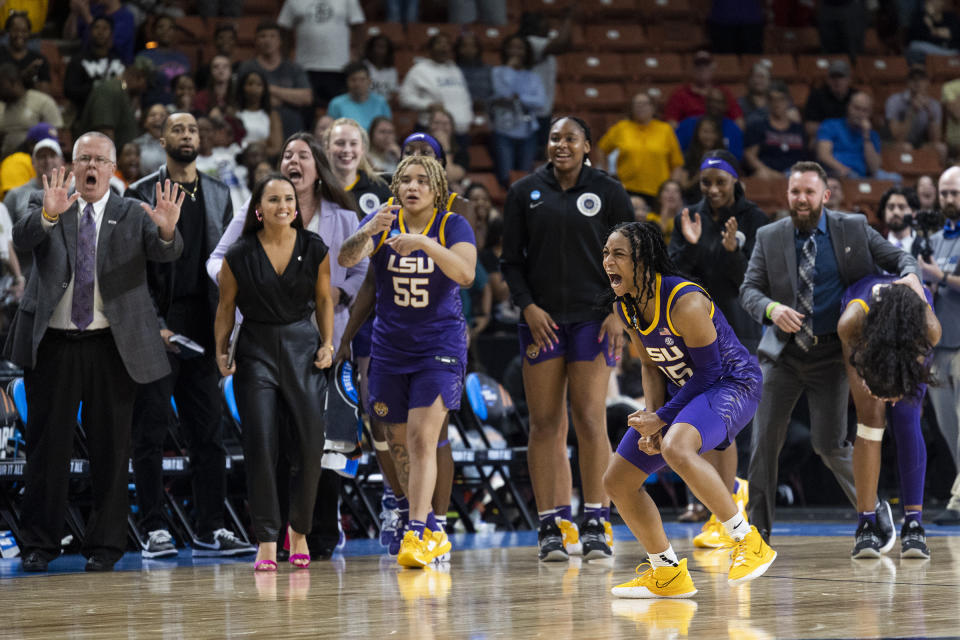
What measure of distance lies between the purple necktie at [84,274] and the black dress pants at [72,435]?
0.09 metres

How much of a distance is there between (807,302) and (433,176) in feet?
6.45

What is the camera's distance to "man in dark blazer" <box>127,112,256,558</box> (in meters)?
6.94

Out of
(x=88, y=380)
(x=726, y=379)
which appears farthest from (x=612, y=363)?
(x=88, y=380)

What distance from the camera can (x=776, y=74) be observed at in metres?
15.2

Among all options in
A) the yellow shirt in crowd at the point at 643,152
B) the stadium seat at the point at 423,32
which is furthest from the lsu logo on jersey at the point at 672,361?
the stadium seat at the point at 423,32

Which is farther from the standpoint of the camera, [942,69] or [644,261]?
[942,69]

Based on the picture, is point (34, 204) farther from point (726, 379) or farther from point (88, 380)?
point (726, 379)

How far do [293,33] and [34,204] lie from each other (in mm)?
6670

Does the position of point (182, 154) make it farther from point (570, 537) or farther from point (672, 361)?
point (672, 361)

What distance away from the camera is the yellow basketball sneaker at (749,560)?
514cm

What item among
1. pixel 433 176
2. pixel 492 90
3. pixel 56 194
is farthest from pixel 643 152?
pixel 56 194

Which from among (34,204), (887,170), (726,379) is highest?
(887,170)

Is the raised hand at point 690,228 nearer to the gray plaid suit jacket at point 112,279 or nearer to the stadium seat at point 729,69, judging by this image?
the gray plaid suit jacket at point 112,279

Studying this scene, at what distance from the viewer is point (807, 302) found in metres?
6.67
